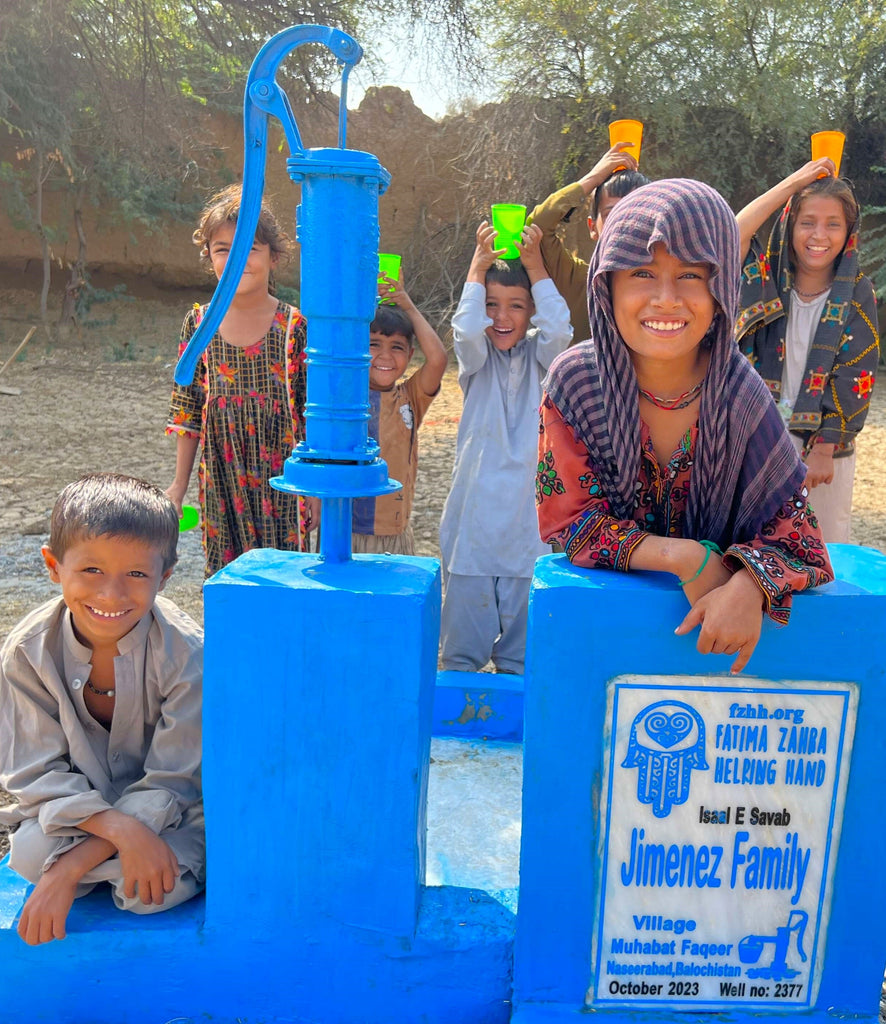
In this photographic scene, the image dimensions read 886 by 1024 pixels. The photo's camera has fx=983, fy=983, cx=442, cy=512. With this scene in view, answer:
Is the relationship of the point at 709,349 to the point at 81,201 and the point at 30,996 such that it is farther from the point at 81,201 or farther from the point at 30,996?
the point at 81,201

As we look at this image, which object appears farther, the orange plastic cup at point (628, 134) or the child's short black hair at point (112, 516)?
the orange plastic cup at point (628, 134)

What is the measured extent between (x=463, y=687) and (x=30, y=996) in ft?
4.68

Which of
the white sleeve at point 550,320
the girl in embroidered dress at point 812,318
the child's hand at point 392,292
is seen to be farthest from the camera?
the girl in embroidered dress at point 812,318

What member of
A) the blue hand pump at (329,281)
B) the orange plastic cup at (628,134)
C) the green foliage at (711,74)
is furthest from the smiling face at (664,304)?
the green foliage at (711,74)

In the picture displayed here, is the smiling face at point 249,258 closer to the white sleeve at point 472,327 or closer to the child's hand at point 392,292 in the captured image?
the child's hand at point 392,292

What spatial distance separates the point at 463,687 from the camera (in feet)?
9.63

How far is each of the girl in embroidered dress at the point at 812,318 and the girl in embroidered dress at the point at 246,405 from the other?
1.59m

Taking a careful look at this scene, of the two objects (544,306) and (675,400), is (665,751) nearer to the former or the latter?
(675,400)

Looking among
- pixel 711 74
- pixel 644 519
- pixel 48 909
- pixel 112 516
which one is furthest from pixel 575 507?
pixel 711 74

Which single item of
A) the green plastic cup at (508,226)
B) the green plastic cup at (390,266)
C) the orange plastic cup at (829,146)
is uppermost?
the orange plastic cup at (829,146)

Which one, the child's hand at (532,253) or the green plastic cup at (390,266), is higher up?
the child's hand at (532,253)

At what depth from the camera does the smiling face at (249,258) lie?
2898 millimetres

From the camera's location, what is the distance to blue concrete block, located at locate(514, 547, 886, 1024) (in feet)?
5.40

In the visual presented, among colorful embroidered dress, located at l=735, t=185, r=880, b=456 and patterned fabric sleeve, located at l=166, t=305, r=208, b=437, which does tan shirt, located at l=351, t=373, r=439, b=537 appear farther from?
colorful embroidered dress, located at l=735, t=185, r=880, b=456
